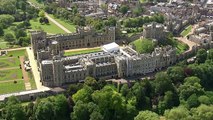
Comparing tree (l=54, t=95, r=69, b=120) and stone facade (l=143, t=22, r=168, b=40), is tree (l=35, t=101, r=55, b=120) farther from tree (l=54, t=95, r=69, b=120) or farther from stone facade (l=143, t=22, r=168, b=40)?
stone facade (l=143, t=22, r=168, b=40)

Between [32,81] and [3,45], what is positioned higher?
[3,45]

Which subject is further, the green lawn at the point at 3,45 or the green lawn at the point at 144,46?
the green lawn at the point at 3,45

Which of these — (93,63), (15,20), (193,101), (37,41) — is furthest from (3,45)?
(193,101)

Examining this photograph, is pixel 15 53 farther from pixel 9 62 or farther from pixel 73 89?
pixel 73 89

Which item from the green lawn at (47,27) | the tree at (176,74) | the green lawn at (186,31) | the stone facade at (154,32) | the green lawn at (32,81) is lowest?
the green lawn at (32,81)

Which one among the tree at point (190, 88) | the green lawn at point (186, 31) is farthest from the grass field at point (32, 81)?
the green lawn at point (186, 31)

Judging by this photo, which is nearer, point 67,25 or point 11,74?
point 11,74

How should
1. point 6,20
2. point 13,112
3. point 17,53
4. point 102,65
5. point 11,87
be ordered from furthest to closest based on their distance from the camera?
1. point 6,20
2. point 17,53
3. point 102,65
4. point 11,87
5. point 13,112

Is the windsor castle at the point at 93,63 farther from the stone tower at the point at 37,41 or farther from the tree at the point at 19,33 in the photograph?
the tree at the point at 19,33
